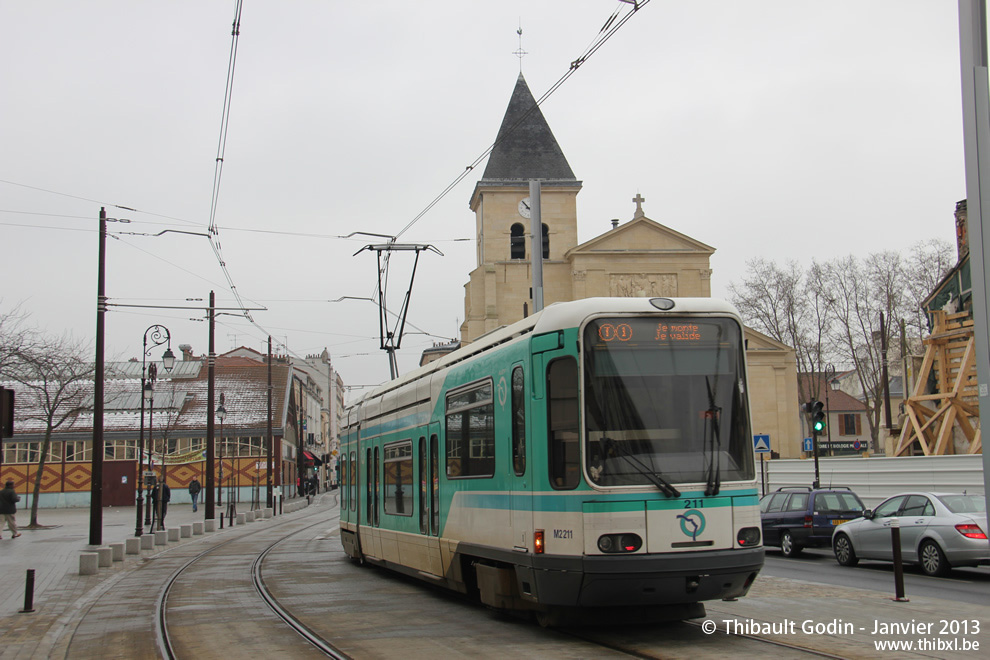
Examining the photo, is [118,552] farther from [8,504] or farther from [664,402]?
[664,402]

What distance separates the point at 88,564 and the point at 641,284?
51.2 meters

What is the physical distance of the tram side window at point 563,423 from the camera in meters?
9.45

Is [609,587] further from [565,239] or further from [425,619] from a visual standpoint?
[565,239]

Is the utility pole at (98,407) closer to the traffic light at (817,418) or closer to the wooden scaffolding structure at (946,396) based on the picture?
the traffic light at (817,418)

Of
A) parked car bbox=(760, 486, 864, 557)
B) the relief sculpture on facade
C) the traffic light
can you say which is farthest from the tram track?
the relief sculpture on facade

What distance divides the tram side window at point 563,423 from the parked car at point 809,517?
474 inches

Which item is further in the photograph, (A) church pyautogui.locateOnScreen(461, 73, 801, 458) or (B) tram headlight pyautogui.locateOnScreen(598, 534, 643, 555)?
(A) church pyautogui.locateOnScreen(461, 73, 801, 458)

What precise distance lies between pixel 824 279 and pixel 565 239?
17.4 m

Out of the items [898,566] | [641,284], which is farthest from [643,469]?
[641,284]

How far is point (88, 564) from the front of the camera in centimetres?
1928

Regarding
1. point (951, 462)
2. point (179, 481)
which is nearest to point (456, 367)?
point (951, 462)

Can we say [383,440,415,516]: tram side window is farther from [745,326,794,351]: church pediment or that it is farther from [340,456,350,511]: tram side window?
[745,326,794,351]: church pediment

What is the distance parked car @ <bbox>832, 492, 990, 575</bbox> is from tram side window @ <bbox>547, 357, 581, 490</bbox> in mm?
8237

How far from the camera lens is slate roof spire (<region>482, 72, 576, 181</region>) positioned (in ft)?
233
